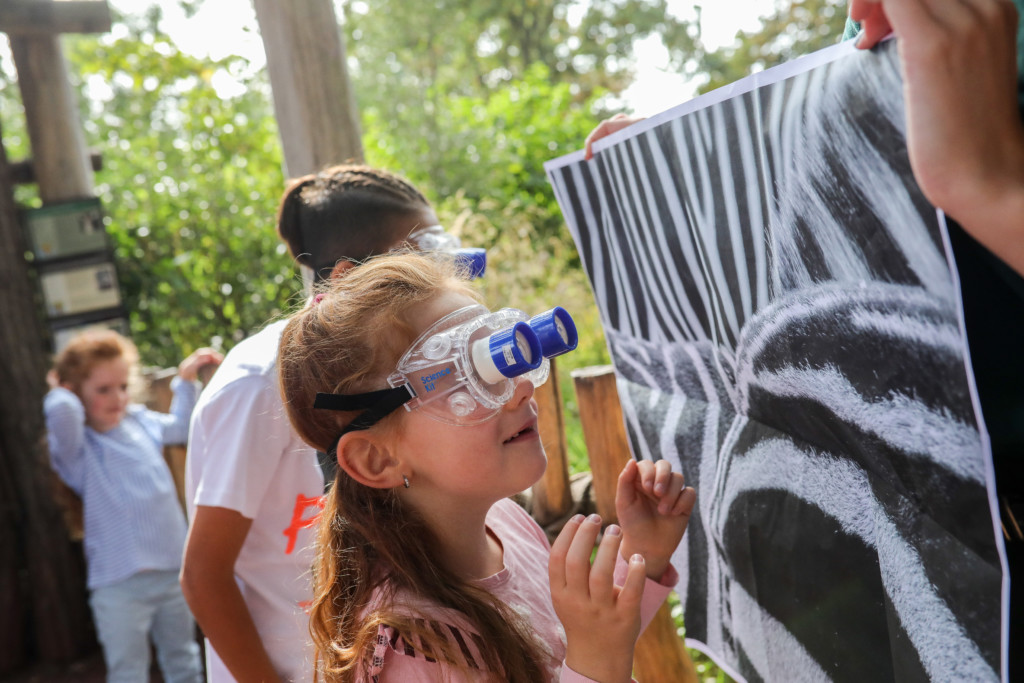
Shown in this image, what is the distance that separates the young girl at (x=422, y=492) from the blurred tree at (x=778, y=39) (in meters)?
13.1

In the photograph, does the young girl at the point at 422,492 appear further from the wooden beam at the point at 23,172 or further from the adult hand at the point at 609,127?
the wooden beam at the point at 23,172

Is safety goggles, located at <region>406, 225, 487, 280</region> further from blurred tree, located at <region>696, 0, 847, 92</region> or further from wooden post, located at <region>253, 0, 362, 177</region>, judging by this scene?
blurred tree, located at <region>696, 0, 847, 92</region>

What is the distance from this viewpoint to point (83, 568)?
5.30 meters

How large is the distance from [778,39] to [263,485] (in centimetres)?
Result: 1557

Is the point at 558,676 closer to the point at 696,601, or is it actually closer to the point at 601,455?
the point at 696,601

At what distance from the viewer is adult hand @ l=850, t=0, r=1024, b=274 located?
35.2 inches

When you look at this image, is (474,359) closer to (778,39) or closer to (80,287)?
(80,287)

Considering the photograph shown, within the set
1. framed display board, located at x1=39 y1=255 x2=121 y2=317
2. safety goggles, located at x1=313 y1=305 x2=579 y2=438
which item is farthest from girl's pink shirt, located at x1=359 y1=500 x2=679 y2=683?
framed display board, located at x1=39 y1=255 x2=121 y2=317

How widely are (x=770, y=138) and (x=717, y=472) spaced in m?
0.67

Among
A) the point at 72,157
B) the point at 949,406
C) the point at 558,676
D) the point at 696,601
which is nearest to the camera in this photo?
the point at 949,406

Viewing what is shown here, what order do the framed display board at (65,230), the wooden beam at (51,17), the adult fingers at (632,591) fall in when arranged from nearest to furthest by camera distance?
1. the adult fingers at (632,591)
2. the wooden beam at (51,17)
3. the framed display board at (65,230)

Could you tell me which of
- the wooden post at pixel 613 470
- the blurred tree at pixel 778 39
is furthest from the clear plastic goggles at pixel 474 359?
the blurred tree at pixel 778 39

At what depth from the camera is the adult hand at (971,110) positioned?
90cm

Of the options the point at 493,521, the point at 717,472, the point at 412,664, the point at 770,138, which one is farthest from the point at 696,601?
the point at 770,138
